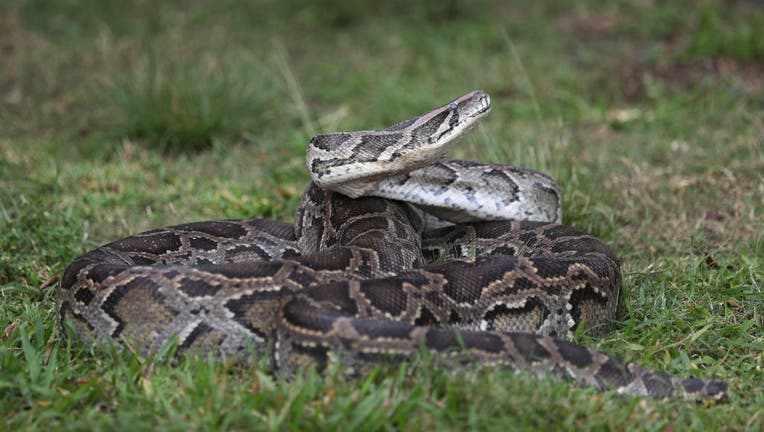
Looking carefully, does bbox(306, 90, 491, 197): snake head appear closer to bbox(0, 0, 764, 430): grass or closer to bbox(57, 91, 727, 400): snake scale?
bbox(57, 91, 727, 400): snake scale

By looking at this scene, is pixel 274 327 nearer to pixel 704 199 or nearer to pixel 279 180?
pixel 279 180

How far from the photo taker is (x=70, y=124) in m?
10.9

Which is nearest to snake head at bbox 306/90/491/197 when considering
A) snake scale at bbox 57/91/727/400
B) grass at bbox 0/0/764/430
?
snake scale at bbox 57/91/727/400

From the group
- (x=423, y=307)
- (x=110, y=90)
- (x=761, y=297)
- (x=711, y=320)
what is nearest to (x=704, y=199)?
(x=761, y=297)

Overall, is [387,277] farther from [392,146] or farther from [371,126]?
[371,126]

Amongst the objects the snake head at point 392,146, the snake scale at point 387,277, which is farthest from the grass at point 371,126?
the snake head at point 392,146

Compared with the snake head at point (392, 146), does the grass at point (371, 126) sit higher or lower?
lower

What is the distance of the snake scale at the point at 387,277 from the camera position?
16.0ft

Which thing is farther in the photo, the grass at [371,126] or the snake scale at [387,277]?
the snake scale at [387,277]

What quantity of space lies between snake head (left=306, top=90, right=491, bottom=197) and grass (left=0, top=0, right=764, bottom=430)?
1687mm

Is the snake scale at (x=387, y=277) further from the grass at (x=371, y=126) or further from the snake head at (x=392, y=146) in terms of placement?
the grass at (x=371, y=126)

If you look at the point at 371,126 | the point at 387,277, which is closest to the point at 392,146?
the point at 387,277

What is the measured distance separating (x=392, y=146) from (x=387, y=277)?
5.04 feet

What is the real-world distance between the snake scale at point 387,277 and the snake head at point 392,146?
12mm
